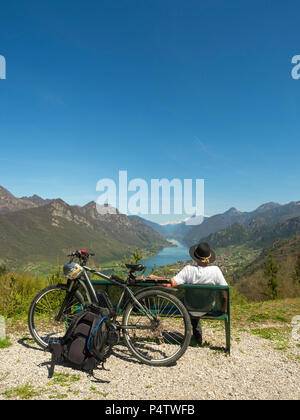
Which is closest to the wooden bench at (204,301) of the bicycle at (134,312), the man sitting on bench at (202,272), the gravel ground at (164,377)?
the man sitting on bench at (202,272)

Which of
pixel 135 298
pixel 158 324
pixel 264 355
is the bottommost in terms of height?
pixel 264 355

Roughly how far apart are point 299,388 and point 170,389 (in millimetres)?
1535

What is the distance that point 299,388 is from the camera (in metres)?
3.31

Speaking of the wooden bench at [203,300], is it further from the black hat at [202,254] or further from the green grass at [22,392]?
the green grass at [22,392]

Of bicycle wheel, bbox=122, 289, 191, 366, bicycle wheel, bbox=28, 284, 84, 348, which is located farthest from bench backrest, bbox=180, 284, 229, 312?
bicycle wheel, bbox=28, 284, 84, 348

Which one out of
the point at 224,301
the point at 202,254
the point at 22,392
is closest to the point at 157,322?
the point at 224,301

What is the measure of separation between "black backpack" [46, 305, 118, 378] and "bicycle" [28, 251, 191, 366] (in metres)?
0.37

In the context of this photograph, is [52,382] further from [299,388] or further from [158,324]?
[299,388]

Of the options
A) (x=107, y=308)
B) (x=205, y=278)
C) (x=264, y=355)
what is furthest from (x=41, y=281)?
(x=264, y=355)

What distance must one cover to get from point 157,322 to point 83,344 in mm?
1061

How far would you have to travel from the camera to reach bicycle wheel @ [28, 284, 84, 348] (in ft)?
14.5

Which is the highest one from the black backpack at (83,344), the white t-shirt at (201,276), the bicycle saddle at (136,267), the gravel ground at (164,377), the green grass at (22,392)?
the bicycle saddle at (136,267)

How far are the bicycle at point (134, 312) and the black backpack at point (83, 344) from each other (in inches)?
14.7

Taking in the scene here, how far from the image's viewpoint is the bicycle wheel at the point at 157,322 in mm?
3754
